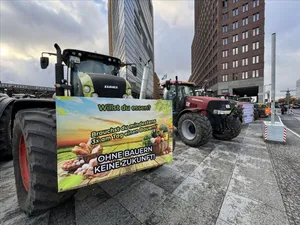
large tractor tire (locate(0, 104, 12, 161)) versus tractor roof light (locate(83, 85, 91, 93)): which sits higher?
tractor roof light (locate(83, 85, 91, 93))

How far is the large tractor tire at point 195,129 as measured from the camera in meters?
4.58

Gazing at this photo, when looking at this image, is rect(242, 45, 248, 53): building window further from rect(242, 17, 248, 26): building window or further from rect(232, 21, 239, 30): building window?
rect(232, 21, 239, 30): building window

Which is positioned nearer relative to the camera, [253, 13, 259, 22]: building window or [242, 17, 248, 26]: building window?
[253, 13, 259, 22]: building window

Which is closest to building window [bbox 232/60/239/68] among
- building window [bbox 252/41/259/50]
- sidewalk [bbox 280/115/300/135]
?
building window [bbox 252/41/259/50]

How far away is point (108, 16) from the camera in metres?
45.9

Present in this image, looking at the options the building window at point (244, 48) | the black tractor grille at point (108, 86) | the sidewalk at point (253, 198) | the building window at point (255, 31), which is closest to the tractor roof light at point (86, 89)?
the black tractor grille at point (108, 86)

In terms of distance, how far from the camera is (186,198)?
7.30ft

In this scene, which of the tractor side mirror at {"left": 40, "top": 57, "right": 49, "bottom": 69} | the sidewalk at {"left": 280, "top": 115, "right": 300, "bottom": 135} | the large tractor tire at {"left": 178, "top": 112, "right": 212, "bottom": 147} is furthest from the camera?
the sidewalk at {"left": 280, "top": 115, "right": 300, "bottom": 135}

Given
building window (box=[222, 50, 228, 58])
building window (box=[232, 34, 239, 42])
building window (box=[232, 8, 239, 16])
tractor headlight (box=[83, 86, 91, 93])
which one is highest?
building window (box=[232, 8, 239, 16])

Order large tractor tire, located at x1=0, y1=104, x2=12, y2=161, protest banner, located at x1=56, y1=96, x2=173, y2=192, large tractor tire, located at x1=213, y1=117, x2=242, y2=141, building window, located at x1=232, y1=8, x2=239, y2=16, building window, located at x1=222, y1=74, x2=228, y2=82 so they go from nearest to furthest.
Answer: protest banner, located at x1=56, y1=96, x2=173, y2=192, large tractor tire, located at x1=0, y1=104, x2=12, y2=161, large tractor tire, located at x1=213, y1=117, x2=242, y2=141, building window, located at x1=232, y1=8, x2=239, y2=16, building window, located at x1=222, y1=74, x2=228, y2=82

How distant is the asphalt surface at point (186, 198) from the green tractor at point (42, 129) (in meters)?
0.40

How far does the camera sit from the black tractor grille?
265 cm

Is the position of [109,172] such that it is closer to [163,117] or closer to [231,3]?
[163,117]

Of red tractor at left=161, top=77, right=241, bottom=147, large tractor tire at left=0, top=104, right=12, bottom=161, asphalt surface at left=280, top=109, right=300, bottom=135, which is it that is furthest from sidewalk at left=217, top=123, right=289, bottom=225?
asphalt surface at left=280, top=109, right=300, bottom=135
